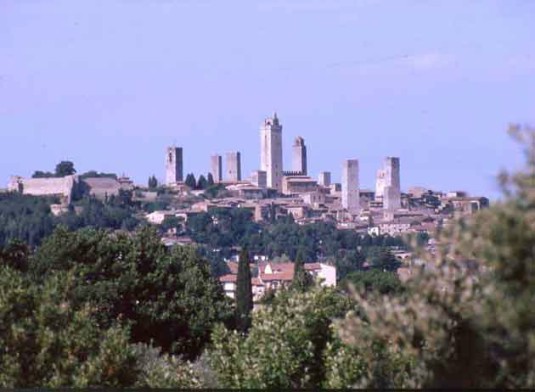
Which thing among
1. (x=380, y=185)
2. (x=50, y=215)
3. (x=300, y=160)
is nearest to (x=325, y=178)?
(x=300, y=160)

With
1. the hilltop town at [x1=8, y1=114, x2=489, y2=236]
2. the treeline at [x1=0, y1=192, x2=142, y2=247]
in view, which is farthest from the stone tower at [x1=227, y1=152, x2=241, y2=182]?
the treeline at [x1=0, y1=192, x2=142, y2=247]

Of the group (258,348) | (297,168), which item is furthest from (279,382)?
(297,168)

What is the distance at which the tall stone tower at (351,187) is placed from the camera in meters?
96.8

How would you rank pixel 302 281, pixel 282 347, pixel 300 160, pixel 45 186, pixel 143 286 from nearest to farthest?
pixel 282 347, pixel 302 281, pixel 143 286, pixel 45 186, pixel 300 160

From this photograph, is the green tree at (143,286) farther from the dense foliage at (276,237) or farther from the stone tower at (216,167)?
the stone tower at (216,167)

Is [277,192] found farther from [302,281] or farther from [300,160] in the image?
[302,281]

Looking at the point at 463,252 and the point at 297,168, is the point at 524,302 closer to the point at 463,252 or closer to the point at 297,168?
the point at 463,252

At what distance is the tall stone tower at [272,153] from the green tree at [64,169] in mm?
16425

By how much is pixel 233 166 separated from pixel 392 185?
85.0ft

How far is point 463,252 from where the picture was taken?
5250mm

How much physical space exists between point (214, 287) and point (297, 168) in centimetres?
9569

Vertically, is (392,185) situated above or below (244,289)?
above

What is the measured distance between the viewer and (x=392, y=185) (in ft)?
305

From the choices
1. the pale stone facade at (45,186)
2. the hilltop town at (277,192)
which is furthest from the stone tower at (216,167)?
the pale stone facade at (45,186)
